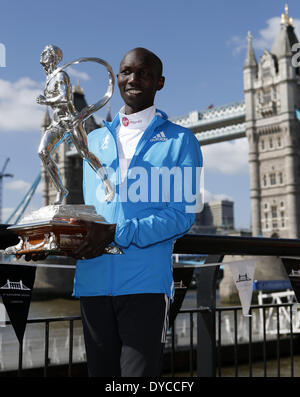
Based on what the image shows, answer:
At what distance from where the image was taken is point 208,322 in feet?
8.50

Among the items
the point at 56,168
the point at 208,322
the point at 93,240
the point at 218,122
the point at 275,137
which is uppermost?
the point at 218,122

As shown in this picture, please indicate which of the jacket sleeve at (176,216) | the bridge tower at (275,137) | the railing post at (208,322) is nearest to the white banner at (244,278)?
the railing post at (208,322)

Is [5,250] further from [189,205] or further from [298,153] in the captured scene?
[298,153]

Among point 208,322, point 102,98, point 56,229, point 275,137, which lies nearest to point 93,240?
point 56,229

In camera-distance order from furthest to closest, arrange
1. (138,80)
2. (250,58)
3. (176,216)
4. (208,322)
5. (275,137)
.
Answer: (250,58) → (275,137) → (208,322) → (138,80) → (176,216)

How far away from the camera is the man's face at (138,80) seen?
1731 mm

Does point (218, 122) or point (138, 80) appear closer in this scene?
point (138, 80)

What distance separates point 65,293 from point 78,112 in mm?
41443

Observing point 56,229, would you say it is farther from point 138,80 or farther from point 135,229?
point 138,80

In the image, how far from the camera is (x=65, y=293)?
41.8 metres

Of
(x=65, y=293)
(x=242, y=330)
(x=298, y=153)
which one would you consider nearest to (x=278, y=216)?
(x=298, y=153)

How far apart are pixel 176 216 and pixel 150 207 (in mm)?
112

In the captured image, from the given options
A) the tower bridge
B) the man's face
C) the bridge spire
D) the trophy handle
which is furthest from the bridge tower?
the trophy handle

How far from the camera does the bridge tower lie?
47.2 metres
